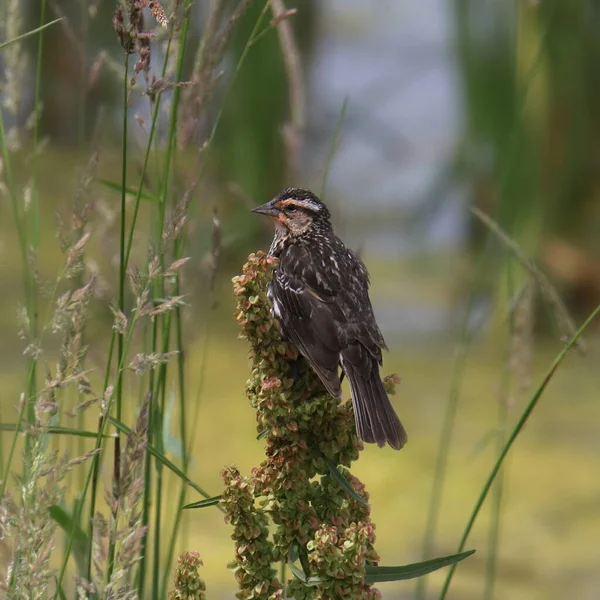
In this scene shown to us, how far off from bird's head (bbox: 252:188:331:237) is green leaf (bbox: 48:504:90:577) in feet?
2.85

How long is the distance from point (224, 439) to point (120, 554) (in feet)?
9.30

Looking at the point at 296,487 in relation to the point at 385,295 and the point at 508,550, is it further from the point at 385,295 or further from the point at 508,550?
the point at 385,295

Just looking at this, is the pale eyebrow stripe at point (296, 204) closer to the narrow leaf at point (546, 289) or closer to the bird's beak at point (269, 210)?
the bird's beak at point (269, 210)

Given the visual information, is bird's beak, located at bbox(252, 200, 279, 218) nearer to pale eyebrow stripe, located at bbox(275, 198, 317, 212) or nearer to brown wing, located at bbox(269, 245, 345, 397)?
pale eyebrow stripe, located at bbox(275, 198, 317, 212)

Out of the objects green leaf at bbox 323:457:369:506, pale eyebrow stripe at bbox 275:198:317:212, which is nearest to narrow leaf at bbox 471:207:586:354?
green leaf at bbox 323:457:369:506

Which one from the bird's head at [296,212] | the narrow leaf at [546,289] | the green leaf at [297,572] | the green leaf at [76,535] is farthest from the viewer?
the bird's head at [296,212]

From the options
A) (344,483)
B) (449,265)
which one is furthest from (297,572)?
(449,265)

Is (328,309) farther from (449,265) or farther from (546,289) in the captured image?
(449,265)

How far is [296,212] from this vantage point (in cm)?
223

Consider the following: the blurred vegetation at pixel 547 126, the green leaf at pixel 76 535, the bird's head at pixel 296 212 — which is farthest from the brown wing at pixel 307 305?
the blurred vegetation at pixel 547 126

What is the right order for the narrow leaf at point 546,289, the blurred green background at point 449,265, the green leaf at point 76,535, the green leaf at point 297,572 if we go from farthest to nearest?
the blurred green background at point 449,265 → the narrow leaf at point 546,289 → the green leaf at point 76,535 → the green leaf at point 297,572

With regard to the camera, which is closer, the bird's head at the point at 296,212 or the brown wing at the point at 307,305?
the brown wing at the point at 307,305

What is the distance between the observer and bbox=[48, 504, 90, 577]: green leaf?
56.8 inches

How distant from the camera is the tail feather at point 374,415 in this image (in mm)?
1527
